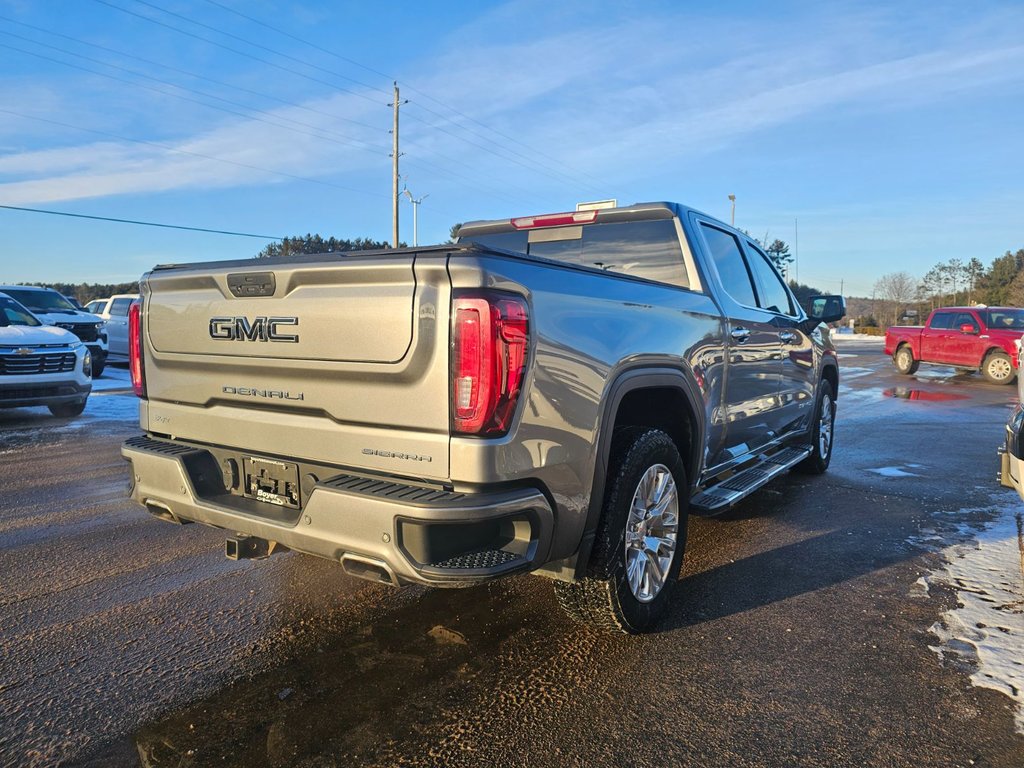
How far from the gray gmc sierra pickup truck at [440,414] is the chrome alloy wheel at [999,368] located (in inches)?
618

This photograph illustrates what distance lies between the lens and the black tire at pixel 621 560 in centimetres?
294

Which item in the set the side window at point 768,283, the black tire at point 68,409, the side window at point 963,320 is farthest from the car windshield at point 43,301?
the side window at point 963,320

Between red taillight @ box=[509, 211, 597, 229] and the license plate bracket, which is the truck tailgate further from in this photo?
red taillight @ box=[509, 211, 597, 229]

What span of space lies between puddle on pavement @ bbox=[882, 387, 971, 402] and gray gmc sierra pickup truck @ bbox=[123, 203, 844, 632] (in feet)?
36.4

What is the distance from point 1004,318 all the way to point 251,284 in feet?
61.8

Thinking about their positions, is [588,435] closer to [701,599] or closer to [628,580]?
[628,580]

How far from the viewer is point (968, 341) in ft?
55.8

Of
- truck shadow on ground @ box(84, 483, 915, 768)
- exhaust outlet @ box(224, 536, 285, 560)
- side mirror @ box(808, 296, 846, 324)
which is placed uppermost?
side mirror @ box(808, 296, 846, 324)

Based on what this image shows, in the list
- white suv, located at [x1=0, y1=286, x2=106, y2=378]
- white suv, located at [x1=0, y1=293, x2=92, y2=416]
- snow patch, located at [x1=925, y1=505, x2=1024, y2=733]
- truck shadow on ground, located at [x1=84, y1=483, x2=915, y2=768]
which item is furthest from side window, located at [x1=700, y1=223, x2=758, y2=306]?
white suv, located at [x1=0, y1=286, x2=106, y2=378]

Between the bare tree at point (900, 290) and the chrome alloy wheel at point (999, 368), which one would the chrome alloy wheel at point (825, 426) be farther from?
the bare tree at point (900, 290)

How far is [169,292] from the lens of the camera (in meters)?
3.34

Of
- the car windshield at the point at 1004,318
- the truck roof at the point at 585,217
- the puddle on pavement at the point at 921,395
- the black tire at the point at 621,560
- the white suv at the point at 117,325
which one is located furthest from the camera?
the white suv at the point at 117,325

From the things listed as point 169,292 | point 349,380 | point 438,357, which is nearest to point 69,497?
point 169,292

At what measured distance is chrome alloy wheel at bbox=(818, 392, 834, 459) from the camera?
261 inches
